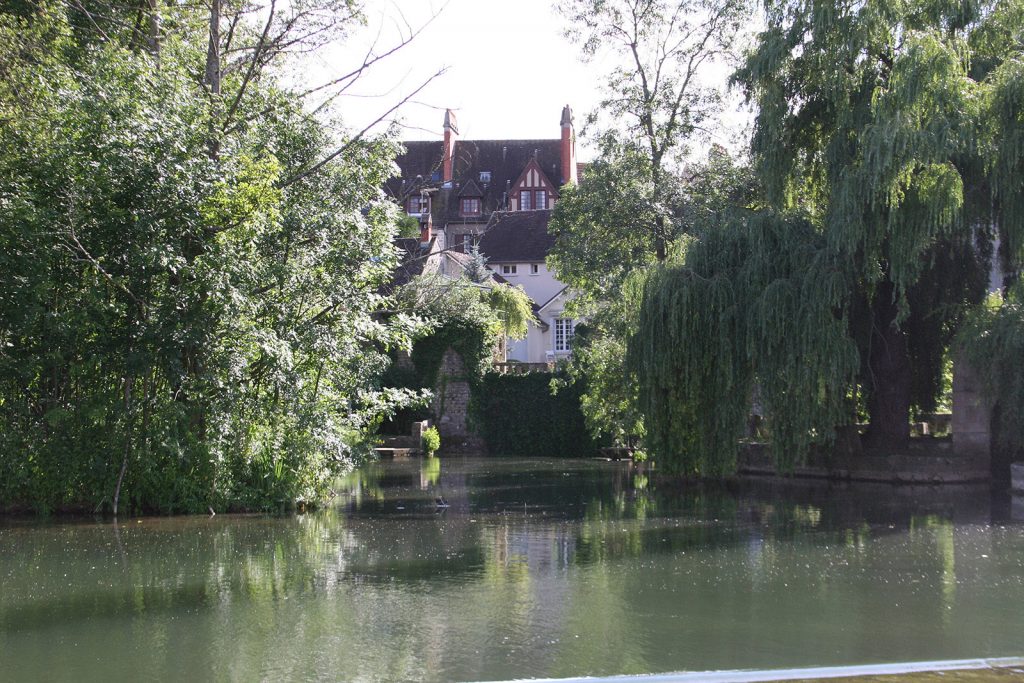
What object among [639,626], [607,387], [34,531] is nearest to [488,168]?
[607,387]

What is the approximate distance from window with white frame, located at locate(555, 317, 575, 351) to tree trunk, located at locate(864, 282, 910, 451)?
2806 cm

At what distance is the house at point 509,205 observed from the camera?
164ft

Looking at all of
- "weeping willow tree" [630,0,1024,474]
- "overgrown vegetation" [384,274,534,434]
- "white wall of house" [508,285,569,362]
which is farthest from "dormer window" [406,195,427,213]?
"weeping willow tree" [630,0,1024,474]

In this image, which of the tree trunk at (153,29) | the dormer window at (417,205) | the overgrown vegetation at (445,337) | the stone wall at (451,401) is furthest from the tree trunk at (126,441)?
the dormer window at (417,205)

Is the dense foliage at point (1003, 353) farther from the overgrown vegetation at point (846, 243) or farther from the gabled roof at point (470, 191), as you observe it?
the gabled roof at point (470, 191)

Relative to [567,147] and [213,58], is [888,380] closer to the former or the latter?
[213,58]

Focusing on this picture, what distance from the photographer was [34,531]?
547 inches

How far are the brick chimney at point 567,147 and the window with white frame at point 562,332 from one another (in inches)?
531

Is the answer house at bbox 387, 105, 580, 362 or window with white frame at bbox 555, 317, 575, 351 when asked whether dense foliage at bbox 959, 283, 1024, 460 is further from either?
window with white frame at bbox 555, 317, 575, 351

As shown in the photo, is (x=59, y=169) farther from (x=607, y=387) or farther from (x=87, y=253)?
(x=607, y=387)

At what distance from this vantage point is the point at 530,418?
35.2 metres

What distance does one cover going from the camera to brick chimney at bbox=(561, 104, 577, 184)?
59906 millimetres

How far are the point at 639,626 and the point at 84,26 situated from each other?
13746mm

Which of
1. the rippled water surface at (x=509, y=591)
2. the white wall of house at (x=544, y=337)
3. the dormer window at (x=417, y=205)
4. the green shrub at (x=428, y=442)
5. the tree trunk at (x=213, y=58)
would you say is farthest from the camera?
the dormer window at (x=417, y=205)
